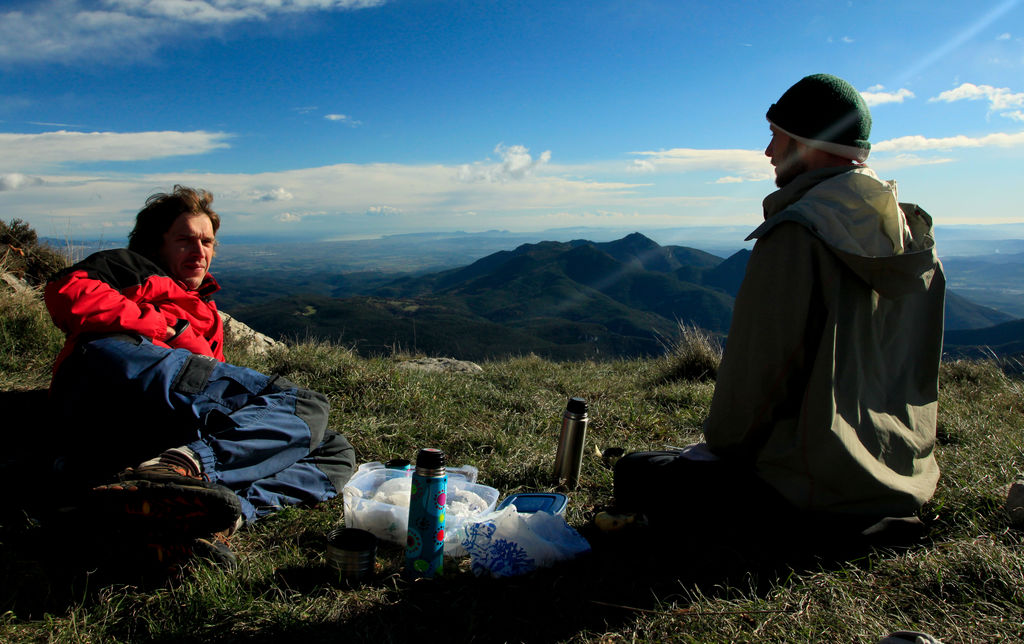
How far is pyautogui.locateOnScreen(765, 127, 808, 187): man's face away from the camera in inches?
107

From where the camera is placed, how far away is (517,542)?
262cm

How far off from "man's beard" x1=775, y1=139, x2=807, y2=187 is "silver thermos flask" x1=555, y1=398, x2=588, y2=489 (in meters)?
1.72

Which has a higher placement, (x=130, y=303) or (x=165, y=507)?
(x=130, y=303)

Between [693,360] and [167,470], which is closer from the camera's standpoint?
[167,470]

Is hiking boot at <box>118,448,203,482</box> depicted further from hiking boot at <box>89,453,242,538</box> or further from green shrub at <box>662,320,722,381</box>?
green shrub at <box>662,320,722,381</box>

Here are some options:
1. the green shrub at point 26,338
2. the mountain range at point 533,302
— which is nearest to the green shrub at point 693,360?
the green shrub at point 26,338

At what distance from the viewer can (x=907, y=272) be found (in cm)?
235

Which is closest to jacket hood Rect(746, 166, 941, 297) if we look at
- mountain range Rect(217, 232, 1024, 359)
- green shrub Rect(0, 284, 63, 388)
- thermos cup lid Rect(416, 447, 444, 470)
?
thermos cup lid Rect(416, 447, 444, 470)

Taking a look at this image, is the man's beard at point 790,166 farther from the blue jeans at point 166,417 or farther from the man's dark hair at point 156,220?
the man's dark hair at point 156,220

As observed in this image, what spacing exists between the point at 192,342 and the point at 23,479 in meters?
1.07

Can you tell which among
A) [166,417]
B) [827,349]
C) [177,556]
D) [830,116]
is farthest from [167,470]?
[830,116]

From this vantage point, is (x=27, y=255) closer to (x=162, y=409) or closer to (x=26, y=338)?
(x=26, y=338)

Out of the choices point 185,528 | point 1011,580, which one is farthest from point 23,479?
point 1011,580

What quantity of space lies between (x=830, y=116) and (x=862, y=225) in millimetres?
535
